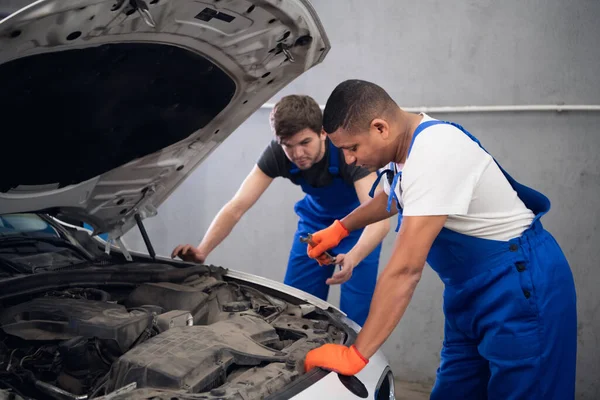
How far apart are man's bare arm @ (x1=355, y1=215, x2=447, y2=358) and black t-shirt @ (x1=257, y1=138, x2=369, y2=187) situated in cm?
118

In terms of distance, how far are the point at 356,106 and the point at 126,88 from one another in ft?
2.35

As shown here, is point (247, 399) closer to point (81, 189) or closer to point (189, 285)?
point (189, 285)

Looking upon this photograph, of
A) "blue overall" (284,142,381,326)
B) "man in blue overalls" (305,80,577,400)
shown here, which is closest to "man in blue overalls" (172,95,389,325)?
"blue overall" (284,142,381,326)

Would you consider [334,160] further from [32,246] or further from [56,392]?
[56,392]

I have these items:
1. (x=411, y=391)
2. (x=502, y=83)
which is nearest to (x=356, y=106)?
(x=502, y=83)

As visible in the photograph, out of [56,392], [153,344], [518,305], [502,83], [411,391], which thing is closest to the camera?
[56,392]

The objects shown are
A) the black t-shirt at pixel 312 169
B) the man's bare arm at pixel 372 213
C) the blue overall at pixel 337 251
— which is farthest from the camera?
the blue overall at pixel 337 251

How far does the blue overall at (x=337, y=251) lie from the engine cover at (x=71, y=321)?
1.36 meters

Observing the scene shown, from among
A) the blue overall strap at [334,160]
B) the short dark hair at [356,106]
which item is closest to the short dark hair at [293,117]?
the blue overall strap at [334,160]

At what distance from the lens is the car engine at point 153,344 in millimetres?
1479

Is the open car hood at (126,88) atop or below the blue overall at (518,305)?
atop

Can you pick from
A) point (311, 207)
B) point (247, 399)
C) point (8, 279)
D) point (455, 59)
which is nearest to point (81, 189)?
point (8, 279)

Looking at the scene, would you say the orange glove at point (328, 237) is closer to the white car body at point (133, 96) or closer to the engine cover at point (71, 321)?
the white car body at point (133, 96)

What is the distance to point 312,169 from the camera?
115 inches
